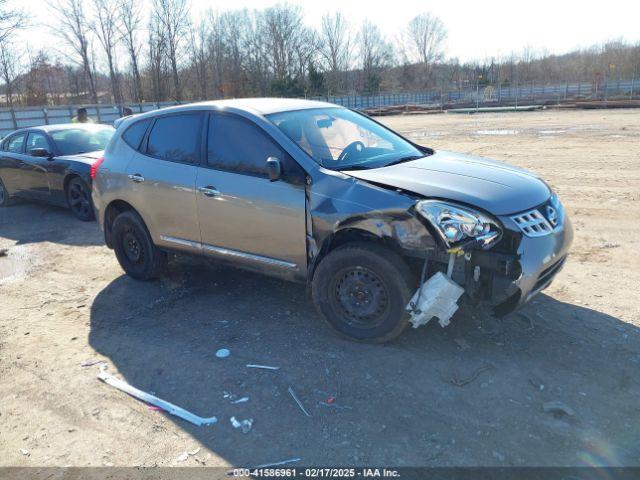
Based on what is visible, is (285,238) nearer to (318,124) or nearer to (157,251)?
(318,124)

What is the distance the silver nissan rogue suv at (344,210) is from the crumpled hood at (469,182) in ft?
0.05

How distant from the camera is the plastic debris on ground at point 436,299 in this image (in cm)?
352

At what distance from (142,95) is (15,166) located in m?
48.4

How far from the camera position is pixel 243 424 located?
124 inches

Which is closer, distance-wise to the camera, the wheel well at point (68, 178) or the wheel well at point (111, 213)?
the wheel well at point (111, 213)

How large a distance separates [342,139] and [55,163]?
6.51 meters

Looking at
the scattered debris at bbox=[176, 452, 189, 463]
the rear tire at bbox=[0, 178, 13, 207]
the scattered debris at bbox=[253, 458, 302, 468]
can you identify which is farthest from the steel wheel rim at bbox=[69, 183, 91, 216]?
the scattered debris at bbox=[253, 458, 302, 468]

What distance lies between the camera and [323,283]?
4016 millimetres

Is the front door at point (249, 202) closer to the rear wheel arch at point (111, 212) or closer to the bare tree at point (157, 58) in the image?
the rear wheel arch at point (111, 212)

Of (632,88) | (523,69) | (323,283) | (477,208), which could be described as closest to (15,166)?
(323,283)

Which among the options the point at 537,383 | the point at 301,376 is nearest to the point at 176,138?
the point at 301,376

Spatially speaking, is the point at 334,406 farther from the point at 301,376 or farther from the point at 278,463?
the point at 278,463

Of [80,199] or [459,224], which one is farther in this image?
[80,199]

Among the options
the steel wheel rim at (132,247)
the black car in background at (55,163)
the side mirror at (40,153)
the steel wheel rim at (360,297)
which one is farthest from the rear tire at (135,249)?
the side mirror at (40,153)
